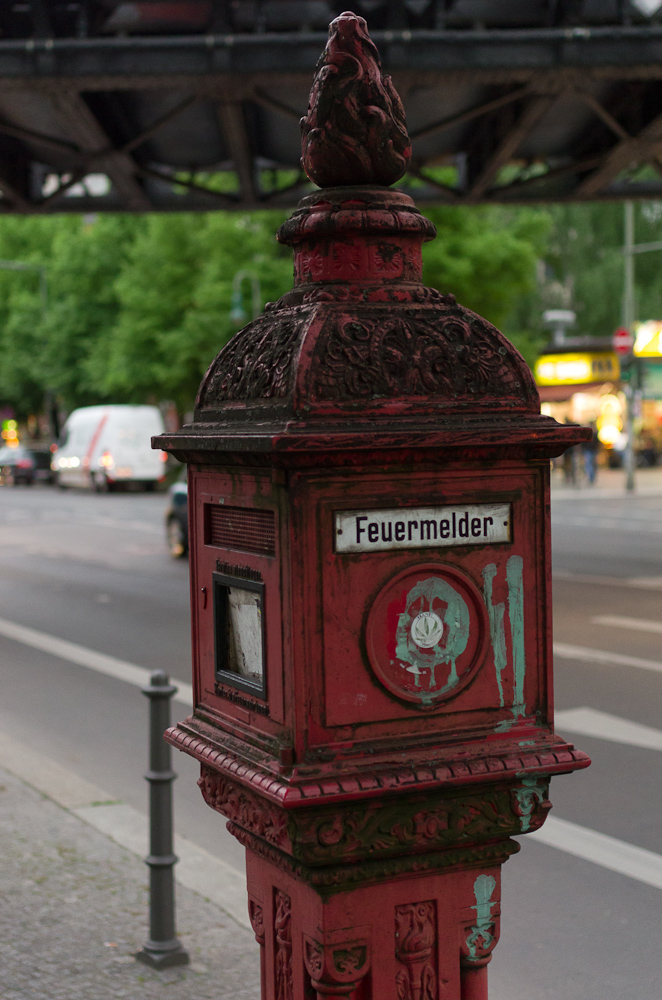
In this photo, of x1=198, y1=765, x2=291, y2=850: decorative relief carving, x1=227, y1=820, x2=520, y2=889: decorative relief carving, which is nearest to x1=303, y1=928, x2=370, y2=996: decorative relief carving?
x1=227, y1=820, x2=520, y2=889: decorative relief carving

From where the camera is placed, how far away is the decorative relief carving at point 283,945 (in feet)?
7.99

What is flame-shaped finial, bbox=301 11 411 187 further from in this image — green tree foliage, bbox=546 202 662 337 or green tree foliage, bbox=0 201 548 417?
green tree foliage, bbox=546 202 662 337

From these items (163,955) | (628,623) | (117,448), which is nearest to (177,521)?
(628,623)

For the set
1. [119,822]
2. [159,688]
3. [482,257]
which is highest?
[482,257]

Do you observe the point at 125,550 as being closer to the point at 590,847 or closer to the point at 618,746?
the point at 618,746

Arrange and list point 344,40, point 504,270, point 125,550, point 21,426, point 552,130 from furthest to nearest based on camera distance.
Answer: point 21,426, point 504,270, point 125,550, point 552,130, point 344,40

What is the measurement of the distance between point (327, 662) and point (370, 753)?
20 centimetres

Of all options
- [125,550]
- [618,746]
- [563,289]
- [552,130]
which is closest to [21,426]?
[563,289]

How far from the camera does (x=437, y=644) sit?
7.65ft

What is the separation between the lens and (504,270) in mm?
33438

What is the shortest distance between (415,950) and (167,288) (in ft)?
130

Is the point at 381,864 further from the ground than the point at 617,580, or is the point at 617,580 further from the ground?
the point at 381,864

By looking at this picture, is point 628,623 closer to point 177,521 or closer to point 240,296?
point 177,521

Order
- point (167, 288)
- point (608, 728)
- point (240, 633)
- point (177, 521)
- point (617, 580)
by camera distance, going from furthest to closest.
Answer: point (167, 288) < point (177, 521) < point (617, 580) < point (608, 728) < point (240, 633)
